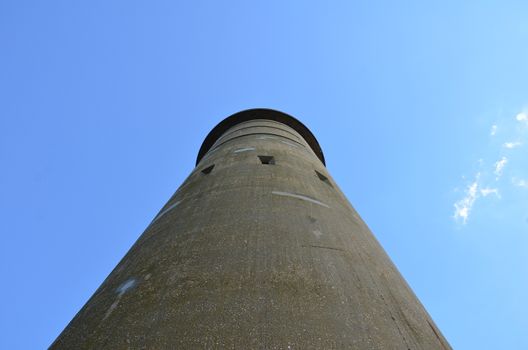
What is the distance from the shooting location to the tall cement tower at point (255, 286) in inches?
→ 99.3

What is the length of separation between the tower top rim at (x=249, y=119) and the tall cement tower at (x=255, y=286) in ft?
22.2

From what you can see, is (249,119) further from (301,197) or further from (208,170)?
(301,197)

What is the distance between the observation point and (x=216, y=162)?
22.6 feet

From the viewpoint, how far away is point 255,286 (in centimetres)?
289

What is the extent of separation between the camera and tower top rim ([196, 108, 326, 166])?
38.2 feet

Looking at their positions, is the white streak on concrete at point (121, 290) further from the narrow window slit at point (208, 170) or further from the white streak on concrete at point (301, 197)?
the narrow window slit at point (208, 170)

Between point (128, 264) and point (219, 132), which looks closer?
point (128, 264)

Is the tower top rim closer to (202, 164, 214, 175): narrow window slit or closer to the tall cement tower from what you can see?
(202, 164, 214, 175): narrow window slit

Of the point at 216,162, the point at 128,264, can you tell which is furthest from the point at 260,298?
the point at 216,162

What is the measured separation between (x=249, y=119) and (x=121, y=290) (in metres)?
8.67

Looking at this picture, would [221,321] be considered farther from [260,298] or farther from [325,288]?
[325,288]

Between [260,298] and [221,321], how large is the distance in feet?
1.07

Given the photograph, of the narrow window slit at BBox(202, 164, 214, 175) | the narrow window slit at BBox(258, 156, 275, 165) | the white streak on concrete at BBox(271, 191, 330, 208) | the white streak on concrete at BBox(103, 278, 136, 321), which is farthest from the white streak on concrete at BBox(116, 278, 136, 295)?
the narrow window slit at BBox(258, 156, 275, 165)

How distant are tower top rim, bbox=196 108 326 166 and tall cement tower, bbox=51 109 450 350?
678 cm
